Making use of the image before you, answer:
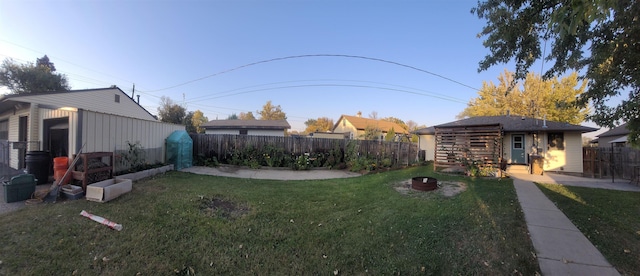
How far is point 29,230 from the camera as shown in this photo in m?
3.45

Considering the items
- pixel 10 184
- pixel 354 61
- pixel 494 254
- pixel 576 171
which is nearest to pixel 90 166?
pixel 10 184

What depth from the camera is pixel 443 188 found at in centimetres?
678

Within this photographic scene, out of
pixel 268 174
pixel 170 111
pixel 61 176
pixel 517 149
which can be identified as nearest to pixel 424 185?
pixel 268 174

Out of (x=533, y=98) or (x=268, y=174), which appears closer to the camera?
(x=268, y=174)

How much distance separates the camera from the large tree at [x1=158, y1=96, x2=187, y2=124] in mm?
24422

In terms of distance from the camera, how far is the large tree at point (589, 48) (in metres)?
3.74

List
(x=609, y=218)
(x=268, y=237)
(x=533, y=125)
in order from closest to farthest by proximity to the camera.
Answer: (x=268, y=237)
(x=609, y=218)
(x=533, y=125)

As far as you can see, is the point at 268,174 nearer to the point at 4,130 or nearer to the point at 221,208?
the point at 221,208

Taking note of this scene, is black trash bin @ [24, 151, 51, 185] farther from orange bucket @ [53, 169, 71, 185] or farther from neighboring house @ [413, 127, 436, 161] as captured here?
neighboring house @ [413, 127, 436, 161]

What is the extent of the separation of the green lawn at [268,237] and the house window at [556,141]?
9.61 m

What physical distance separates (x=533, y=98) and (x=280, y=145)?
77.0ft

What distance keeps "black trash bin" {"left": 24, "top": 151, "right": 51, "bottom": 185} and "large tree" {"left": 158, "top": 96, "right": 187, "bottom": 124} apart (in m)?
19.7

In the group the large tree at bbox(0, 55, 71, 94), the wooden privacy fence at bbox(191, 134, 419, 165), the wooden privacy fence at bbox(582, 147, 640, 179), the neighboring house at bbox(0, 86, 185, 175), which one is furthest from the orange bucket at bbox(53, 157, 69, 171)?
the large tree at bbox(0, 55, 71, 94)

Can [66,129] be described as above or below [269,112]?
below
